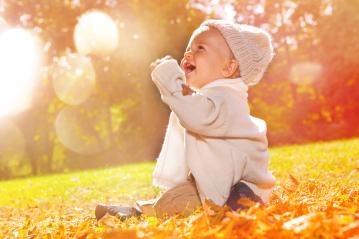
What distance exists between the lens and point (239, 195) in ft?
11.4

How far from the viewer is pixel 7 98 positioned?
95.3 feet

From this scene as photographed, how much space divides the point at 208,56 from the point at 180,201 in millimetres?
1044

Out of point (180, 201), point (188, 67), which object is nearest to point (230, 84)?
point (188, 67)

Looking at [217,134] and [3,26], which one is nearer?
[217,134]

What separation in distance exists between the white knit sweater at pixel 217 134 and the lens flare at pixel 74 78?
2378cm

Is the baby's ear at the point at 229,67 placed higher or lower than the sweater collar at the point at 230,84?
higher

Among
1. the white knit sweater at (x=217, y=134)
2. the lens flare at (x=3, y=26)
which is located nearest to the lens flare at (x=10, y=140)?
the lens flare at (x=3, y=26)

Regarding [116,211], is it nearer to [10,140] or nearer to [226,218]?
[226,218]

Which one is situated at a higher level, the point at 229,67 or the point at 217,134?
the point at 229,67

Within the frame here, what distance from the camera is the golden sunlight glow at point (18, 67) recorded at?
2609 cm

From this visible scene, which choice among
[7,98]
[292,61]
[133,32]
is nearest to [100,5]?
[133,32]

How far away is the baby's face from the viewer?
12.1 feet

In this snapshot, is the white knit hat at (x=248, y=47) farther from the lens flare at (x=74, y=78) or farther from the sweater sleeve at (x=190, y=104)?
the lens flare at (x=74, y=78)

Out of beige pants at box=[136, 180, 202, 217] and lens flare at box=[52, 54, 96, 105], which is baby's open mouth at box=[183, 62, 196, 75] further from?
lens flare at box=[52, 54, 96, 105]
